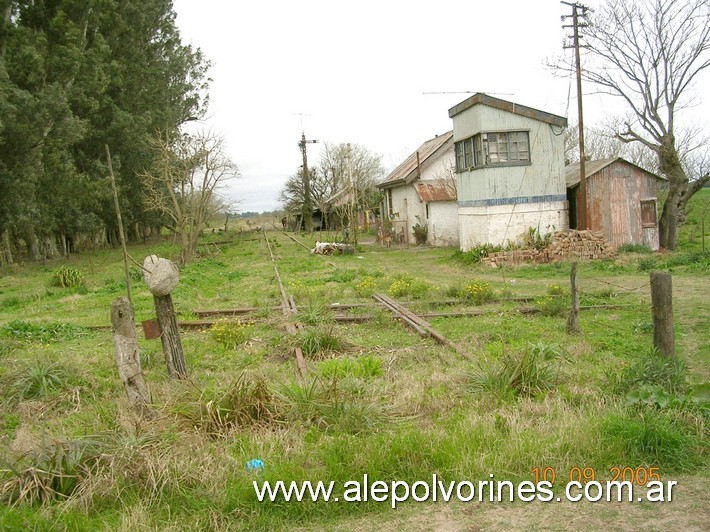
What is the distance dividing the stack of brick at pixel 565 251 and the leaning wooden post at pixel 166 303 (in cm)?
1531

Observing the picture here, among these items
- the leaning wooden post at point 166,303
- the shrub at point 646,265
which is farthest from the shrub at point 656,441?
the shrub at point 646,265

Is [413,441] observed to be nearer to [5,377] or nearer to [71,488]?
[71,488]

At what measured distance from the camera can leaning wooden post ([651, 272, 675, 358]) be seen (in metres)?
5.90

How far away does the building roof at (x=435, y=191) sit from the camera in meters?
31.4

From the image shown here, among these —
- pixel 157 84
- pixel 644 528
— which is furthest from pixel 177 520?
pixel 157 84

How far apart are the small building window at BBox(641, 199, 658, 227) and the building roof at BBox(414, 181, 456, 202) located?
9.75 metres

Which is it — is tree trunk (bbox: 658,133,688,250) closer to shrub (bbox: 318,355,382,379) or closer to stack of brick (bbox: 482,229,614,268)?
stack of brick (bbox: 482,229,614,268)

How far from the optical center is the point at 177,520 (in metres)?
3.94

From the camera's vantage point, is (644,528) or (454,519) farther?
(454,519)

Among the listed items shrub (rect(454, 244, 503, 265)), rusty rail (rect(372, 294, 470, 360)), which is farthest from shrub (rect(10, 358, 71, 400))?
shrub (rect(454, 244, 503, 265))

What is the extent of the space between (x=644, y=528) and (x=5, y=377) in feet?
22.3

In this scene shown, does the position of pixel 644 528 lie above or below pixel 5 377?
below

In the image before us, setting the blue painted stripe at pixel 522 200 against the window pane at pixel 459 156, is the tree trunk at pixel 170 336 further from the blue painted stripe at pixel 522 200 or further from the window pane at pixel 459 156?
the window pane at pixel 459 156

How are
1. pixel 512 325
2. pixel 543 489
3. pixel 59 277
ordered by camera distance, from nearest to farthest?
pixel 543 489
pixel 512 325
pixel 59 277
